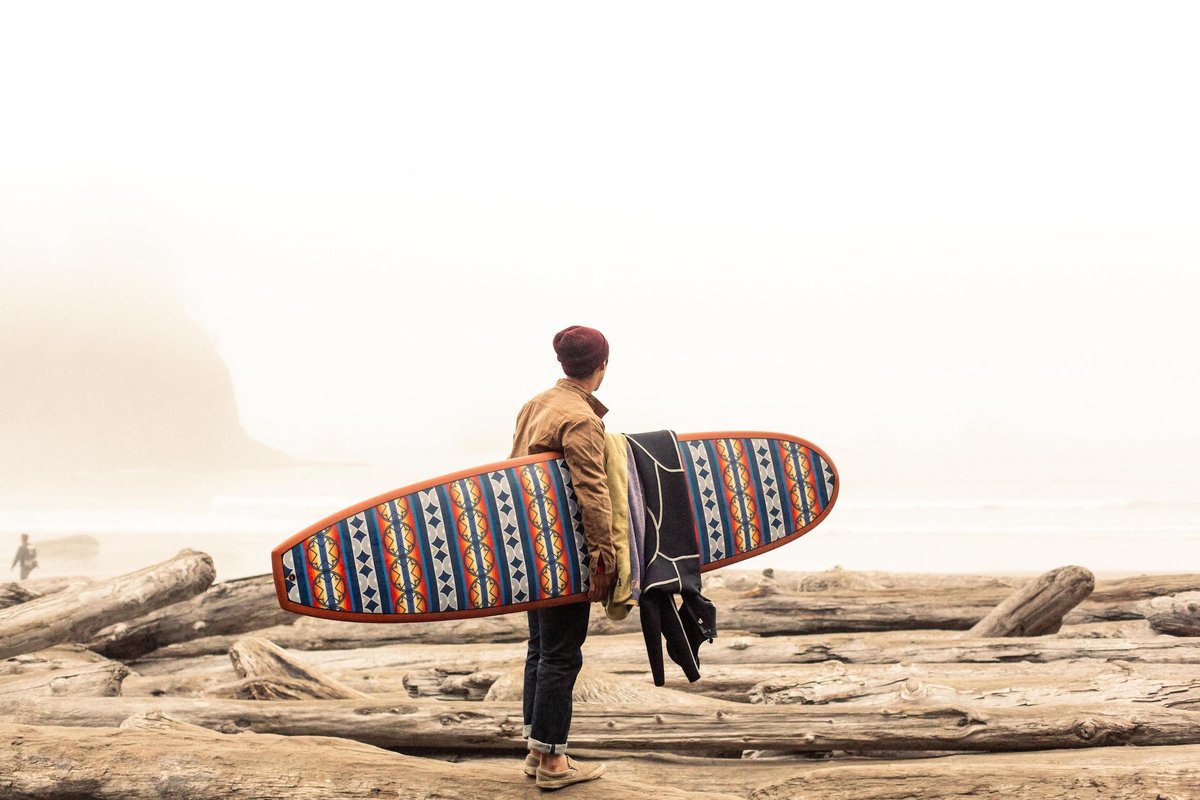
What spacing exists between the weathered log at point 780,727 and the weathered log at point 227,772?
579 millimetres

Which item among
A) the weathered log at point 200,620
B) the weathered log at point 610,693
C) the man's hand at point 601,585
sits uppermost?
the man's hand at point 601,585

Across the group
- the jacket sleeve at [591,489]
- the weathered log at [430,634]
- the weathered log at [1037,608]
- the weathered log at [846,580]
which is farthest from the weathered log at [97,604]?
the weathered log at [1037,608]

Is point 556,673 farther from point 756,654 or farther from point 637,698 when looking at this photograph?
point 756,654

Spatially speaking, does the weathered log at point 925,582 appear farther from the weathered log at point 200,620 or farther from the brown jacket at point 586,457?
the brown jacket at point 586,457

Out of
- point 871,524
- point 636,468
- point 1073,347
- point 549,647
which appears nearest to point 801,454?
point 636,468

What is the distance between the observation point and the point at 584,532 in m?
3.49

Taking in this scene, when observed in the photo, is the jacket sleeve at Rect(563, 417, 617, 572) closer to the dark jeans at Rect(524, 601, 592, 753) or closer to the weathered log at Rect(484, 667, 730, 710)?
the dark jeans at Rect(524, 601, 592, 753)

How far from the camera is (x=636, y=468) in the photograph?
12.0 feet

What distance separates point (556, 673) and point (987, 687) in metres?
3.09

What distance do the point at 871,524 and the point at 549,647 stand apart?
3098 cm

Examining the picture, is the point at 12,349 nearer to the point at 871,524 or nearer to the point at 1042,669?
the point at 871,524

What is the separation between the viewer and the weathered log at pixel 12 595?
6.97 meters

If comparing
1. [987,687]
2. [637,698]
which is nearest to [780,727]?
[637,698]

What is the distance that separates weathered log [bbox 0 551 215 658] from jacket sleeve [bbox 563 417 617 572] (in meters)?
4.16
